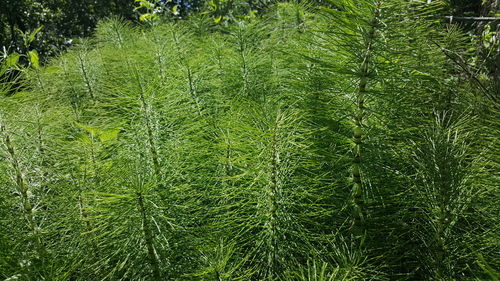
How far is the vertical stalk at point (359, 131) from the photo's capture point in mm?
1320

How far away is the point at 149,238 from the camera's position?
1296 millimetres

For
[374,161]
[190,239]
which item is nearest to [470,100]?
[374,161]

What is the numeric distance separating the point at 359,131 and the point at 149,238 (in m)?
0.89

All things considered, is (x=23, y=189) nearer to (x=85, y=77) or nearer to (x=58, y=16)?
(x=85, y=77)

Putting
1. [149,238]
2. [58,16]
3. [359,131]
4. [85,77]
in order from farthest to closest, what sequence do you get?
[58,16] → [85,77] → [359,131] → [149,238]

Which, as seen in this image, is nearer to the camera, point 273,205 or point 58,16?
point 273,205

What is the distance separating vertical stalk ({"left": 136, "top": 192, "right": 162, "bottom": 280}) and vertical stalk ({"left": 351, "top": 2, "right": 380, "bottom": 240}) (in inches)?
30.6

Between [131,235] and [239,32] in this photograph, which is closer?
[131,235]

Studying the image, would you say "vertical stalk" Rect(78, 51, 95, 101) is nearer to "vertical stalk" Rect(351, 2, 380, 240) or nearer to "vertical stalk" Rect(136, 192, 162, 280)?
"vertical stalk" Rect(136, 192, 162, 280)

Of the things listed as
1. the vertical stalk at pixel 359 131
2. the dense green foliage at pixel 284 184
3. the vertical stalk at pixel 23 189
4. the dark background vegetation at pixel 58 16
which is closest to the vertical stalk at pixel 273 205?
the dense green foliage at pixel 284 184

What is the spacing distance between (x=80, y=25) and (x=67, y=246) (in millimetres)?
6487

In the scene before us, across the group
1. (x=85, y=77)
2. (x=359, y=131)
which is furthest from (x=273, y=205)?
(x=85, y=77)

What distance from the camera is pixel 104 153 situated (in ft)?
5.28

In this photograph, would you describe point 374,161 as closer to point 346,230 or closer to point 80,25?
point 346,230
